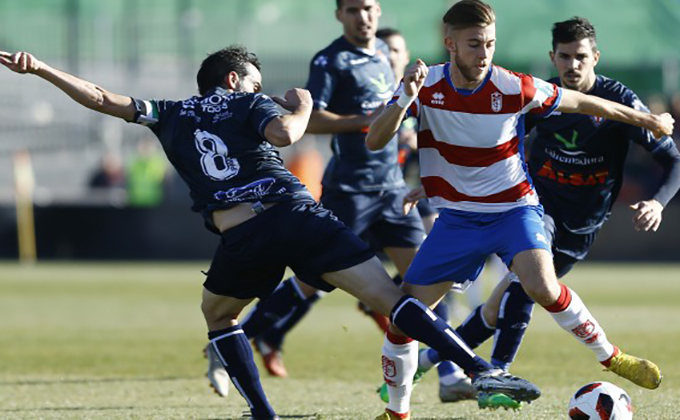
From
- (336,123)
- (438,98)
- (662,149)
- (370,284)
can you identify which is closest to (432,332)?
(370,284)

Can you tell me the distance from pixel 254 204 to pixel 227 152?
30 cm

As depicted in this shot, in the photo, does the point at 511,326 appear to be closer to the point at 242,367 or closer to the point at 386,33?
the point at 242,367

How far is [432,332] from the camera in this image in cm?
608

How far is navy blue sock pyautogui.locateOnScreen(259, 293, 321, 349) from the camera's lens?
371 inches

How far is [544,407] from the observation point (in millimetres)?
7219

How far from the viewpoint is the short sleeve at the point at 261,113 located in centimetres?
599

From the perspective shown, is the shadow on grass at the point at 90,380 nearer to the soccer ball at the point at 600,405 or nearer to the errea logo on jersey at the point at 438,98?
the errea logo on jersey at the point at 438,98

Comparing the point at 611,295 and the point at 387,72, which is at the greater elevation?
the point at 387,72

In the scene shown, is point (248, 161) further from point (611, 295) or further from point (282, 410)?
point (611, 295)

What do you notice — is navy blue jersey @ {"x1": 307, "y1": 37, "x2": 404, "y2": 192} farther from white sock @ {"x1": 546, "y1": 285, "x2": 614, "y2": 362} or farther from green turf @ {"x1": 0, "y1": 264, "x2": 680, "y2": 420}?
white sock @ {"x1": 546, "y1": 285, "x2": 614, "y2": 362}

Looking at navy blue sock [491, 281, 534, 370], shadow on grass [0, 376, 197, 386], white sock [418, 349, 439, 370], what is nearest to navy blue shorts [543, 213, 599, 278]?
navy blue sock [491, 281, 534, 370]

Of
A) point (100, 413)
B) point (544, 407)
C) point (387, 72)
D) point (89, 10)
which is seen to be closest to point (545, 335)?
point (387, 72)

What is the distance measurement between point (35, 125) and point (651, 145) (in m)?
22.2

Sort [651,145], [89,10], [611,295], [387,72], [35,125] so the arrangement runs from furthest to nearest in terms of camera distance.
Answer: [89,10], [35,125], [611,295], [387,72], [651,145]
